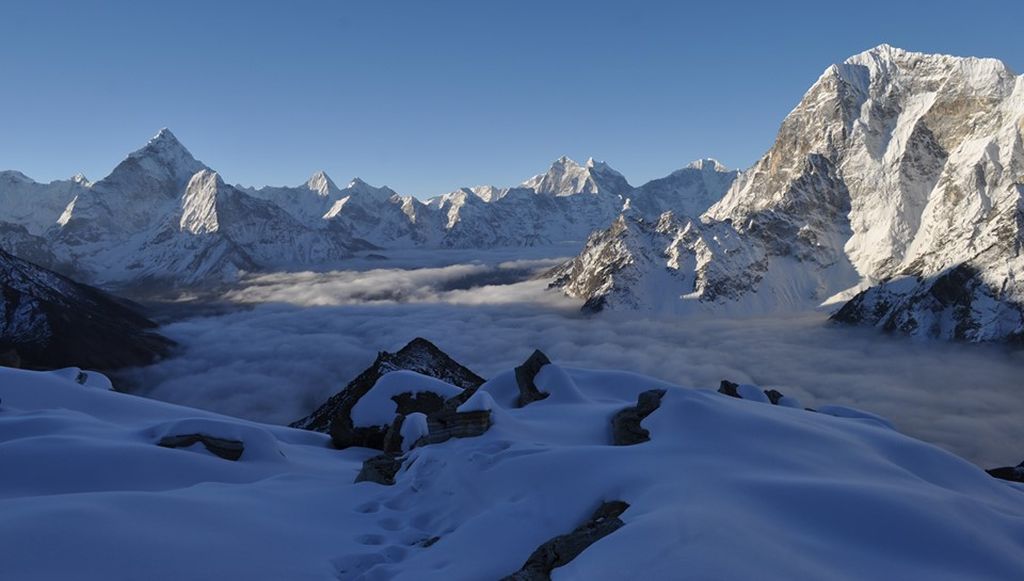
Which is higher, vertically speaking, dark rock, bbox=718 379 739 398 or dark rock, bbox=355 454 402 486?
dark rock, bbox=355 454 402 486

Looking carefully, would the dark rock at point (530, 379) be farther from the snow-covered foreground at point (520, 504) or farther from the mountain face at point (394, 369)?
the mountain face at point (394, 369)

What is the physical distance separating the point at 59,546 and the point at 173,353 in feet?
625

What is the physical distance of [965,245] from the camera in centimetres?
19138

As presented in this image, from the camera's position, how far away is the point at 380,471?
2128 cm

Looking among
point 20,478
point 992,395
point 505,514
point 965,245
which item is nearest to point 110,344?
point 20,478

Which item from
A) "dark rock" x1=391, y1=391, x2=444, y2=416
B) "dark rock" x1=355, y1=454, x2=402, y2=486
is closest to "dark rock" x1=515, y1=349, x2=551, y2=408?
"dark rock" x1=391, y1=391, x2=444, y2=416

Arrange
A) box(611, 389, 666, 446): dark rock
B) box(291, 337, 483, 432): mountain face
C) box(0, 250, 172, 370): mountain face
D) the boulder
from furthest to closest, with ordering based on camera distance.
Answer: box(0, 250, 172, 370): mountain face < box(291, 337, 483, 432): mountain face < the boulder < box(611, 389, 666, 446): dark rock

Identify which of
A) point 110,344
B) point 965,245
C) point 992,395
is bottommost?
point 992,395

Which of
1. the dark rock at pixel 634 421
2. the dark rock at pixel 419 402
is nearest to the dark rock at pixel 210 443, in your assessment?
the dark rock at pixel 419 402

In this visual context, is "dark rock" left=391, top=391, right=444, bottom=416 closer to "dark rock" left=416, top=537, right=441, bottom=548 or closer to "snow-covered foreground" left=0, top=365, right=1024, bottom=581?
"snow-covered foreground" left=0, top=365, right=1024, bottom=581

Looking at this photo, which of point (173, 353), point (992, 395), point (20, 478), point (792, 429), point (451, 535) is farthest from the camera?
point (173, 353)

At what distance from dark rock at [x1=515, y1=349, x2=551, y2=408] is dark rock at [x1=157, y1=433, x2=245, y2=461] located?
13731 millimetres

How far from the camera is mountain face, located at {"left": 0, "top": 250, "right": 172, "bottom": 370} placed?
5451 inches

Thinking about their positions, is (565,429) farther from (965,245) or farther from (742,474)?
(965,245)
